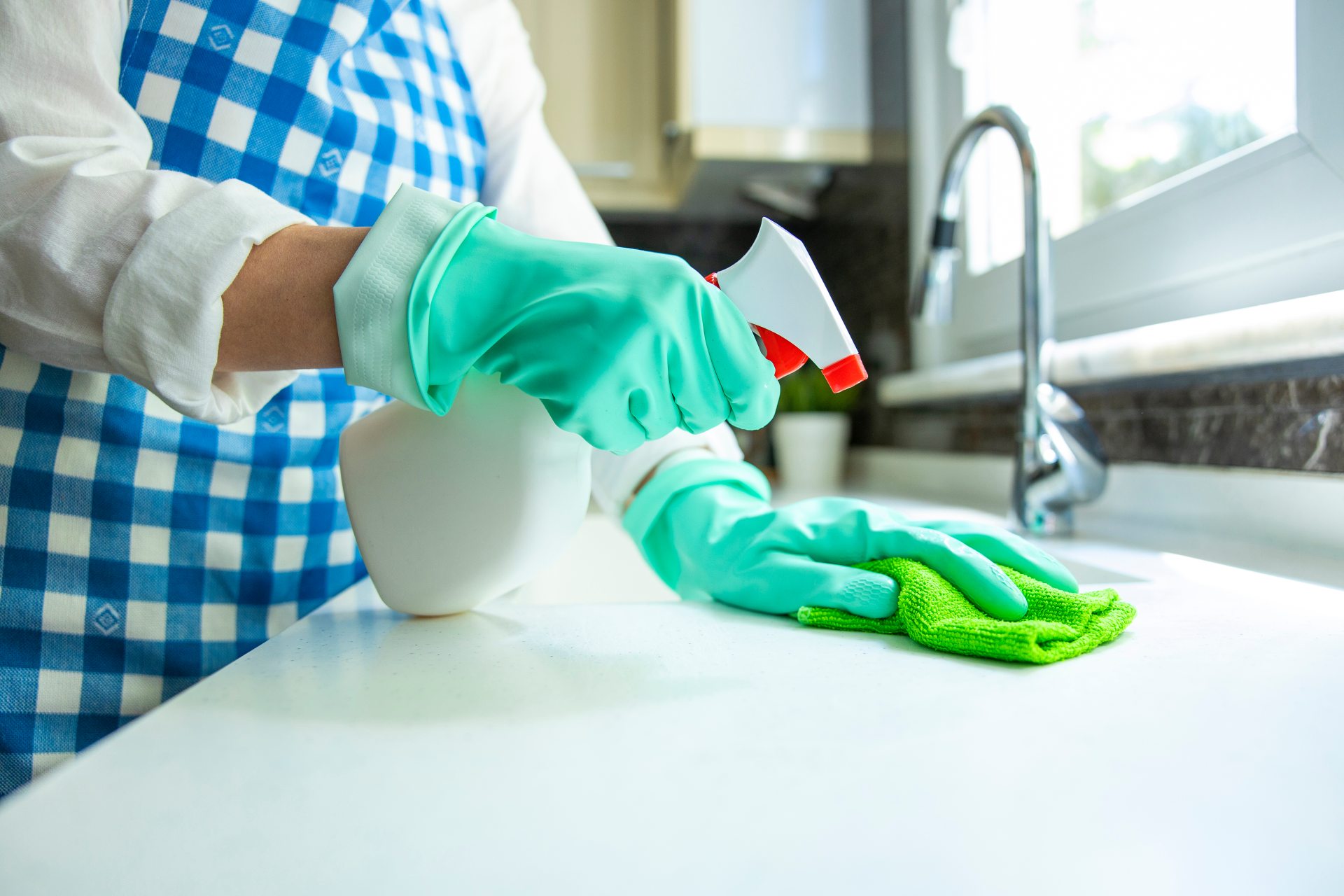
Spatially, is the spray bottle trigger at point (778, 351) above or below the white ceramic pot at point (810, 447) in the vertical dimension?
above

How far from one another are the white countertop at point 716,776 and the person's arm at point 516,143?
393 mm

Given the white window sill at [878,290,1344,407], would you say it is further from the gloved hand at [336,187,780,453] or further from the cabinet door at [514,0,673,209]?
the cabinet door at [514,0,673,209]

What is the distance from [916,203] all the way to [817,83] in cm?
31

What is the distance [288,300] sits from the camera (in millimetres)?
387

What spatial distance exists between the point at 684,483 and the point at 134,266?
0.38 meters

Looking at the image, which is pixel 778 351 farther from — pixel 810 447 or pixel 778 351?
pixel 810 447

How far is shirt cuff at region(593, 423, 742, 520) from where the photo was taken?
703 mm

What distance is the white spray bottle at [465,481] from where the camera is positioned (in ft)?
1.42

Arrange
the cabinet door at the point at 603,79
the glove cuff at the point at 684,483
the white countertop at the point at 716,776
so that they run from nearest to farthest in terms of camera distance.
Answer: the white countertop at the point at 716,776
the glove cuff at the point at 684,483
the cabinet door at the point at 603,79

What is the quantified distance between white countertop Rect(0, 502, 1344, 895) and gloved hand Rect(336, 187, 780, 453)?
13cm

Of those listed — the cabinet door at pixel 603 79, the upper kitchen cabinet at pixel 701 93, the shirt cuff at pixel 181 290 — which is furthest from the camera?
the cabinet door at pixel 603 79

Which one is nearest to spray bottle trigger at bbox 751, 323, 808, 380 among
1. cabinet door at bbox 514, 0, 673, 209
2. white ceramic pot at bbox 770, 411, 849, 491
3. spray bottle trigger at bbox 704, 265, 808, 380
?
spray bottle trigger at bbox 704, 265, 808, 380

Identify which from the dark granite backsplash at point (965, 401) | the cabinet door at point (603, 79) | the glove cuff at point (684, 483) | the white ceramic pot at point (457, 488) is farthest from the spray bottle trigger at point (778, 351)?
the cabinet door at point (603, 79)

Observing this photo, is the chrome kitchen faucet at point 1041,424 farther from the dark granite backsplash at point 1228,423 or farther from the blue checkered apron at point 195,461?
the blue checkered apron at point 195,461
